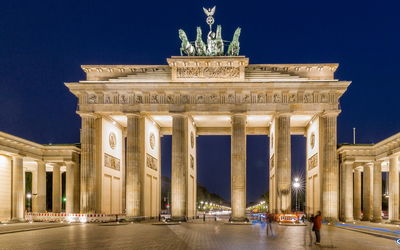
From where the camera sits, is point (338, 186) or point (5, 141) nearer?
point (5, 141)

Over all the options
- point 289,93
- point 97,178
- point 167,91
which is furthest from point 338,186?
point 97,178

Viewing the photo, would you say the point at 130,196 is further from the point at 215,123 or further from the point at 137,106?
the point at 215,123

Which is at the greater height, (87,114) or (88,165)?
(87,114)

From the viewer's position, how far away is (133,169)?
4469cm

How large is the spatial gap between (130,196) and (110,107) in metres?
9.48

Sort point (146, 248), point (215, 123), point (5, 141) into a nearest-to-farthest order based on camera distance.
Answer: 1. point (146, 248)
2. point (5, 141)
3. point (215, 123)

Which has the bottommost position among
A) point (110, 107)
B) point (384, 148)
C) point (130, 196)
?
point (130, 196)

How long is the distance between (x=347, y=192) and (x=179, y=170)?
17.5 m

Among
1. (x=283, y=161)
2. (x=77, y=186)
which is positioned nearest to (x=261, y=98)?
(x=283, y=161)

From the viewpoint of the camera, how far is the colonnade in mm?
41406

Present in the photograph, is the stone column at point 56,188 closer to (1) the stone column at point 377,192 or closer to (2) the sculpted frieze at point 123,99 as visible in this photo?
(2) the sculpted frieze at point 123,99

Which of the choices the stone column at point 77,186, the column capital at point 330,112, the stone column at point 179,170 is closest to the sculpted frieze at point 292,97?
the column capital at point 330,112

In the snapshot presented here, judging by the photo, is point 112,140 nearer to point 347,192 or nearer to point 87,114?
point 87,114

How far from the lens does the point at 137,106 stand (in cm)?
4509
